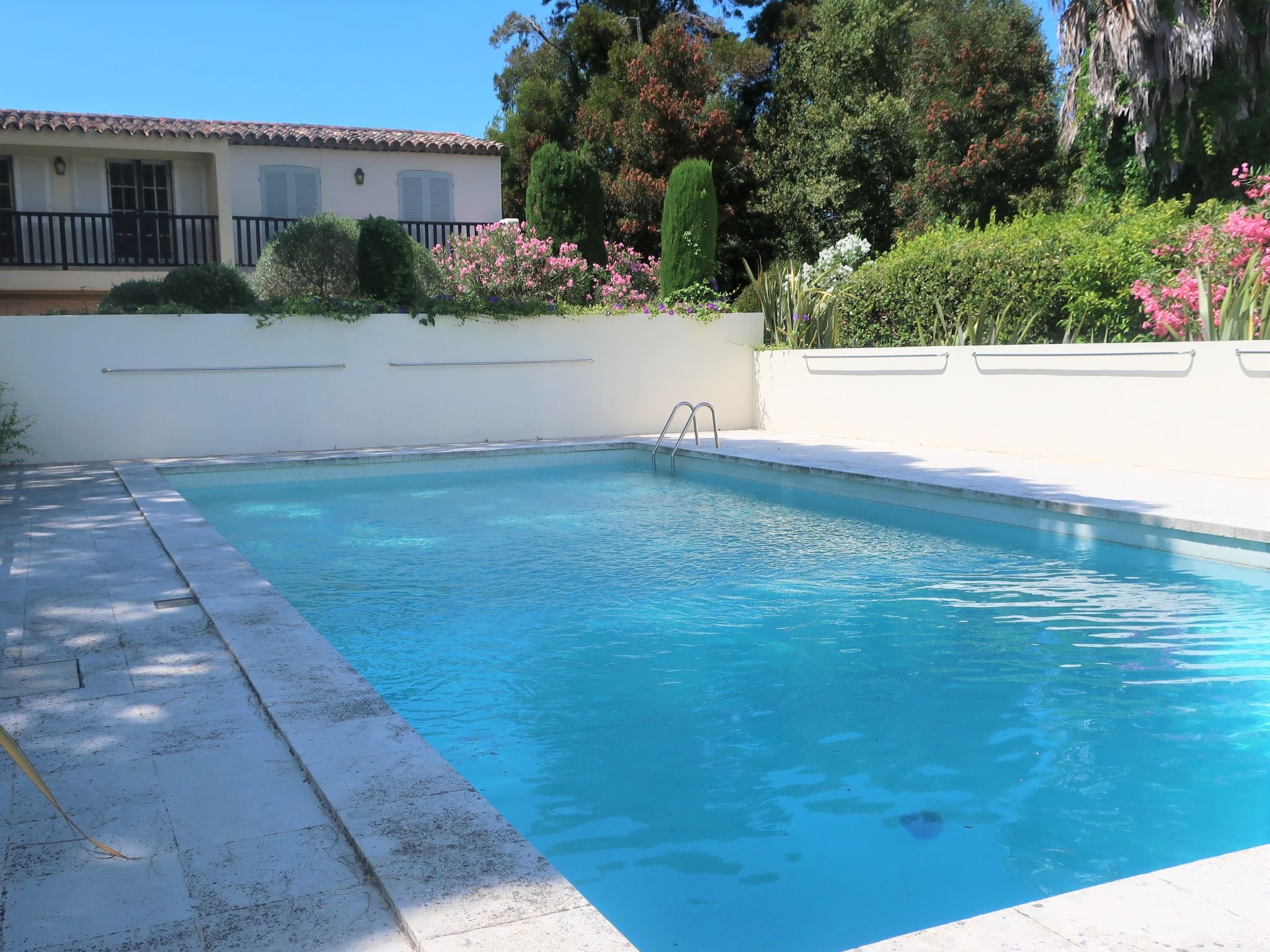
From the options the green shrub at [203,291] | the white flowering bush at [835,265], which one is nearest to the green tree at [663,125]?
the white flowering bush at [835,265]

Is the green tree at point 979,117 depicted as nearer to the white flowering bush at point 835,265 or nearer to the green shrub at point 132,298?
the white flowering bush at point 835,265

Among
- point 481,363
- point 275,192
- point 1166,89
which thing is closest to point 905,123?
point 1166,89

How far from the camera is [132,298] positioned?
41.5 ft

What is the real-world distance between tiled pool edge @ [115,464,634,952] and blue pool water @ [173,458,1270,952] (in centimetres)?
44

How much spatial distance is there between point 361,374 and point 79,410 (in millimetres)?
3152

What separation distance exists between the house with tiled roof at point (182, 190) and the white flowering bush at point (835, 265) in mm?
8222

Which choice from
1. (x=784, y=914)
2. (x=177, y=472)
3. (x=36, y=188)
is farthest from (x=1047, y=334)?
(x=36, y=188)

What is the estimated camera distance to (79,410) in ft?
38.6

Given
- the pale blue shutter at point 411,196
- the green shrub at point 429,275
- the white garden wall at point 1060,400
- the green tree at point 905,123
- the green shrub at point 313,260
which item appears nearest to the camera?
the white garden wall at point 1060,400

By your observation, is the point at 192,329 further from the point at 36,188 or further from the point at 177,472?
the point at 36,188

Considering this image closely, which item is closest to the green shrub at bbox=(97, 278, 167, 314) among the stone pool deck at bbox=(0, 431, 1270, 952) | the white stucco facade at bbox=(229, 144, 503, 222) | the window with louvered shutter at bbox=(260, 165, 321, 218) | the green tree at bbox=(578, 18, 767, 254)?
the white stucco facade at bbox=(229, 144, 503, 222)

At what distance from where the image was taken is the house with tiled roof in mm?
18656

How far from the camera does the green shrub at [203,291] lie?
12758 mm

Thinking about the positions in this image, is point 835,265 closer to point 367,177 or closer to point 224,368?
point 224,368
